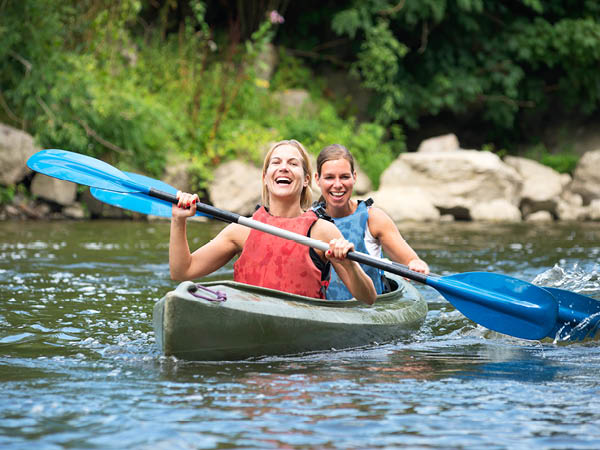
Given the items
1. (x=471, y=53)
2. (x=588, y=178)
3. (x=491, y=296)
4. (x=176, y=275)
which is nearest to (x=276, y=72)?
(x=471, y=53)

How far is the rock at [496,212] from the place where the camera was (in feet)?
39.7

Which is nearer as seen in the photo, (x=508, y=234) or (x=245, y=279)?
(x=245, y=279)

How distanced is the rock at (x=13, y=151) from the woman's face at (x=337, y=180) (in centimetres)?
681

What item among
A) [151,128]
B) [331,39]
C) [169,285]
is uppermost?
[331,39]

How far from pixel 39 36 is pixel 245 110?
11.7ft

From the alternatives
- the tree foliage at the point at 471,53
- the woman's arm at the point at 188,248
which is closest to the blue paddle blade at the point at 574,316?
the woman's arm at the point at 188,248

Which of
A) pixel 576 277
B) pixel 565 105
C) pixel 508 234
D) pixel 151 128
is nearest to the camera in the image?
pixel 576 277

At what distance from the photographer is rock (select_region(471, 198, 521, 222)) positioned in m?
12.1

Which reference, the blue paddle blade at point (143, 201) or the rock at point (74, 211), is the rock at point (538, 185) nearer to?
the rock at point (74, 211)

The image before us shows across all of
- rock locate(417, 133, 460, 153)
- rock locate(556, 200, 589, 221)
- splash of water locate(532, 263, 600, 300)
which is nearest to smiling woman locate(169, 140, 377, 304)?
splash of water locate(532, 263, 600, 300)

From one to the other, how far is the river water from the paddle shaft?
0.36 m

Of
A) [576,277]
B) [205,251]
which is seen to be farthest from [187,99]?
[205,251]

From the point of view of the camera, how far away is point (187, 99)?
12.4 metres

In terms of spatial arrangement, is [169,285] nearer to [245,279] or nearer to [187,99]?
[245,279]
